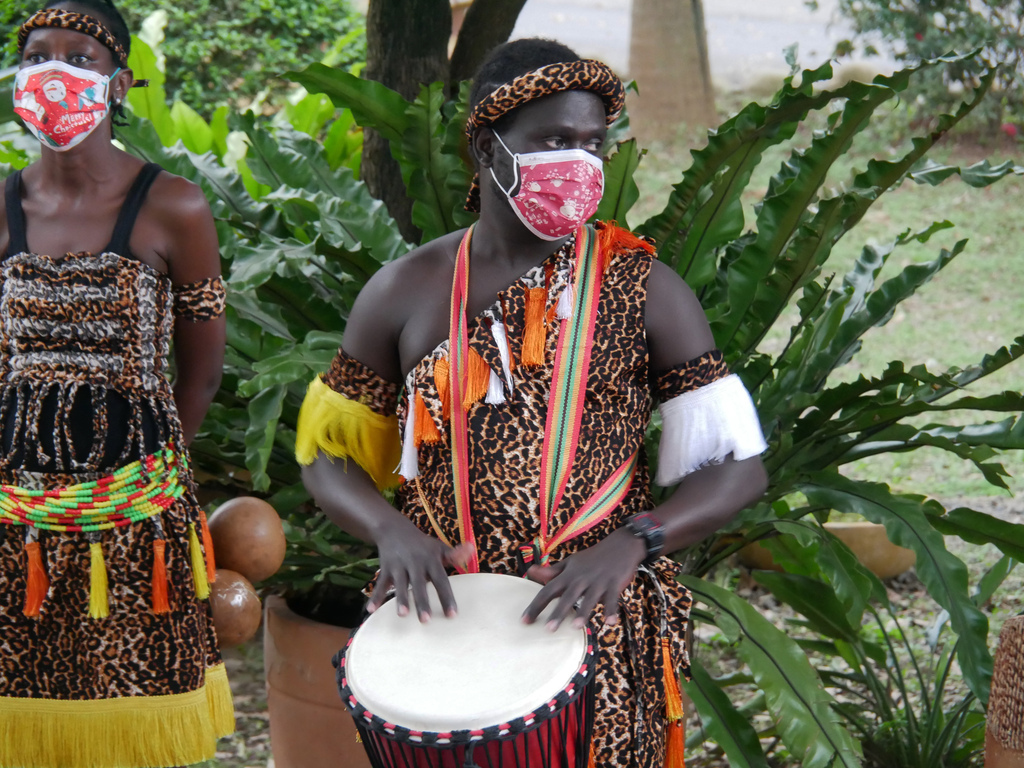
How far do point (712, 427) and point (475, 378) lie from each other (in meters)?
0.35

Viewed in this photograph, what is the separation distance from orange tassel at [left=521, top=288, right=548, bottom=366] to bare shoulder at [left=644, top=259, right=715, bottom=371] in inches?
6.1

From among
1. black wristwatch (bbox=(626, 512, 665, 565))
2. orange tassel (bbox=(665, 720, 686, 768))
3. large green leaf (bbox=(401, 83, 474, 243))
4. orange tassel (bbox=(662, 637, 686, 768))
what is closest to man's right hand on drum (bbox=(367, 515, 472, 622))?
black wristwatch (bbox=(626, 512, 665, 565))

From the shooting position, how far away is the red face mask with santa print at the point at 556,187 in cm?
176

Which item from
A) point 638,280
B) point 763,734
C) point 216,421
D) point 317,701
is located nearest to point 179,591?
point 317,701

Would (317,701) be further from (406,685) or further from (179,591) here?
(406,685)

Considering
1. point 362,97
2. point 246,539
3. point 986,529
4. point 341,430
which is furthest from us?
point 362,97

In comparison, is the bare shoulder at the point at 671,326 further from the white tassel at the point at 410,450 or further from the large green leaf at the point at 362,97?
the large green leaf at the point at 362,97

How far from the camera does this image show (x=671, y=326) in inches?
70.4

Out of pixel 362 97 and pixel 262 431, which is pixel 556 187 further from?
pixel 362 97

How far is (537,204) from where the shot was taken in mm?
1769

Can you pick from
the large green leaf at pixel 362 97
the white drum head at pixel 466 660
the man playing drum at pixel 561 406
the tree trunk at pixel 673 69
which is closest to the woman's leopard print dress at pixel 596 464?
the man playing drum at pixel 561 406

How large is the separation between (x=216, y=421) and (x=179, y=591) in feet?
2.91

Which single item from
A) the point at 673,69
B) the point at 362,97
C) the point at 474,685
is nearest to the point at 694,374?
the point at 474,685

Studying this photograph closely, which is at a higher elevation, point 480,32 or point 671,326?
point 480,32
